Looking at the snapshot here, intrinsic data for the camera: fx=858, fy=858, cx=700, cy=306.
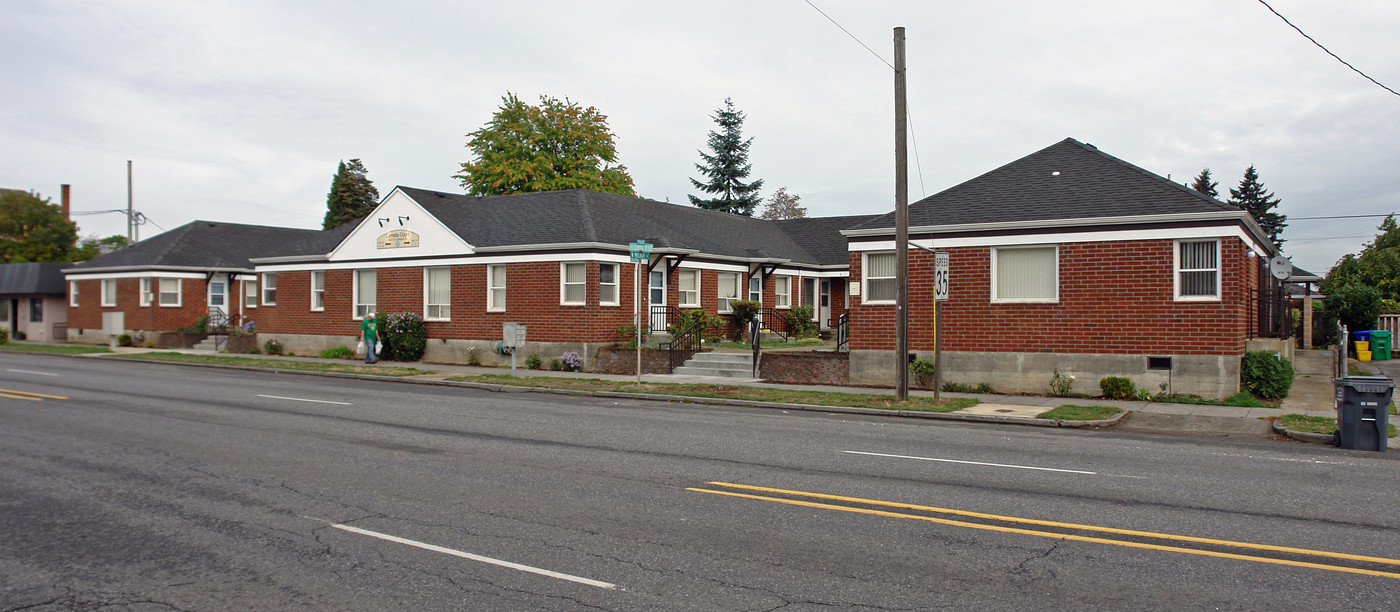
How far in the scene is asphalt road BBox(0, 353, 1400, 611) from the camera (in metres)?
5.59

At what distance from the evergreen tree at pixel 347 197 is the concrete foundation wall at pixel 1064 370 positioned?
56.1 metres

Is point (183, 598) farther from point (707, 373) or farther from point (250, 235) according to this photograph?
point (250, 235)

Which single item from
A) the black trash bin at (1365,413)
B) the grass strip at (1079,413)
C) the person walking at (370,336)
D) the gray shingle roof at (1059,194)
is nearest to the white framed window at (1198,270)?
the gray shingle roof at (1059,194)

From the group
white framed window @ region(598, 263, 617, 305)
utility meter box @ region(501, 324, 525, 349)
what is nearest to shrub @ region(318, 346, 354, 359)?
utility meter box @ region(501, 324, 525, 349)

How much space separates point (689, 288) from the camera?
94.2ft

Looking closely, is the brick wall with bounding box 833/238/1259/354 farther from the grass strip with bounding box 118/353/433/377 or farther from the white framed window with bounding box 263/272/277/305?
the white framed window with bounding box 263/272/277/305

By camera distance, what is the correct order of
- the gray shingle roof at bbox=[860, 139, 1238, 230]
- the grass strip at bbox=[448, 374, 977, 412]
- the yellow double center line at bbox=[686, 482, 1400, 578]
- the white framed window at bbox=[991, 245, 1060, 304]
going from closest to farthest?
the yellow double center line at bbox=[686, 482, 1400, 578]
the grass strip at bbox=[448, 374, 977, 412]
the gray shingle roof at bbox=[860, 139, 1238, 230]
the white framed window at bbox=[991, 245, 1060, 304]

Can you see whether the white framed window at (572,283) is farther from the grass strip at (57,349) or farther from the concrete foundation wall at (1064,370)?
the grass strip at (57,349)

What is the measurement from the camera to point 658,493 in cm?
847

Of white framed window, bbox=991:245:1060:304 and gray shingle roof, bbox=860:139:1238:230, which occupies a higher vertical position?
gray shingle roof, bbox=860:139:1238:230

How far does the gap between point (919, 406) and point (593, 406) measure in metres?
6.38

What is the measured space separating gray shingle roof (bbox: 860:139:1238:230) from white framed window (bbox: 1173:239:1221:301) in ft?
2.62

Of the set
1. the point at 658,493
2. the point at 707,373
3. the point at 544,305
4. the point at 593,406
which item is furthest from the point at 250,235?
the point at 658,493

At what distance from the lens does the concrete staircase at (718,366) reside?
23.1m
